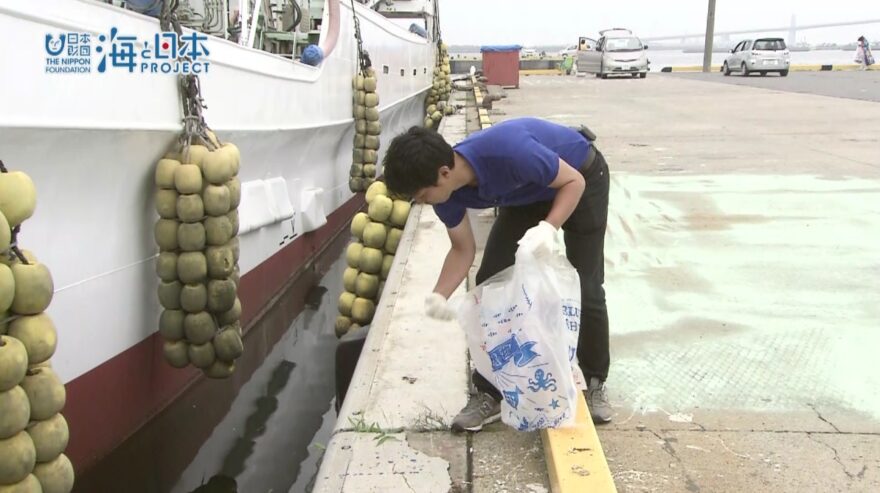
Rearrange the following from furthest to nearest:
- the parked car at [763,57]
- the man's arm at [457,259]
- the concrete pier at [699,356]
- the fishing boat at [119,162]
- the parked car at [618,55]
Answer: the parked car at [618,55] → the parked car at [763,57] → the fishing boat at [119,162] → the man's arm at [457,259] → the concrete pier at [699,356]

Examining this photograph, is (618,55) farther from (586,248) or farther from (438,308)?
(438,308)

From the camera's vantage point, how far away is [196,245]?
384 cm

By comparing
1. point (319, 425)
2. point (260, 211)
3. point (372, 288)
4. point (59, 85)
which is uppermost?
point (59, 85)

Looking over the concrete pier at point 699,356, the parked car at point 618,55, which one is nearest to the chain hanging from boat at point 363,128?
the concrete pier at point 699,356

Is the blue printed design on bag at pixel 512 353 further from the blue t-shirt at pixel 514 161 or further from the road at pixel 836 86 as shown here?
the road at pixel 836 86

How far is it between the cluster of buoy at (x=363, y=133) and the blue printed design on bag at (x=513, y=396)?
5952 mm

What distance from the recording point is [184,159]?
3936 mm

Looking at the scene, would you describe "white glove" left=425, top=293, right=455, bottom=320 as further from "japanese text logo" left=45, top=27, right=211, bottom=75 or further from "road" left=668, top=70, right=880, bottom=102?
"road" left=668, top=70, right=880, bottom=102

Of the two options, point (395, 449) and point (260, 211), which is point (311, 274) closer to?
point (260, 211)

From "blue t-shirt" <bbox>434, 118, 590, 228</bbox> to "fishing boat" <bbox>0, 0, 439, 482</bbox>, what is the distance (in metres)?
1.69

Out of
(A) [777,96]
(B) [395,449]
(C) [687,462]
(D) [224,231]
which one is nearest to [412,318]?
(D) [224,231]

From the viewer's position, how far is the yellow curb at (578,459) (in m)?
2.29

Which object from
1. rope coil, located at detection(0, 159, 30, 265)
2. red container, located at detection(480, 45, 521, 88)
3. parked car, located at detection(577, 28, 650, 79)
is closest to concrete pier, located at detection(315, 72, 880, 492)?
rope coil, located at detection(0, 159, 30, 265)

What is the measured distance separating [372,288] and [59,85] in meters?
2.23
